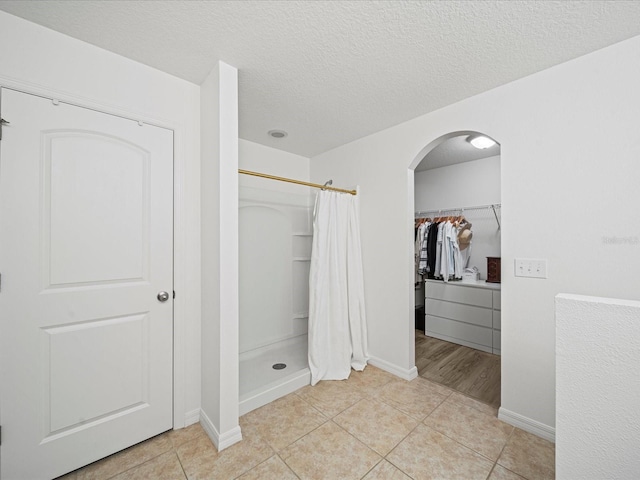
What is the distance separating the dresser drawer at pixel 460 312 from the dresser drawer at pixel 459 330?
0.06m

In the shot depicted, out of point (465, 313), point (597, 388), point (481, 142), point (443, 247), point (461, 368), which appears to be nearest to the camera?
point (597, 388)

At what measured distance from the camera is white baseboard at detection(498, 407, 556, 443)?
1.70m

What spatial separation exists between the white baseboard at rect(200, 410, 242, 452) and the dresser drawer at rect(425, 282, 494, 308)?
280 centimetres

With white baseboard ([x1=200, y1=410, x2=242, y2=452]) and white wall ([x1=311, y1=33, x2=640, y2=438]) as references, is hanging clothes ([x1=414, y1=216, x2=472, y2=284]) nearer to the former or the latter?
white wall ([x1=311, y1=33, x2=640, y2=438])

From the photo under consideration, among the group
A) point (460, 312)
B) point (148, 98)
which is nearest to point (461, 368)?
point (460, 312)

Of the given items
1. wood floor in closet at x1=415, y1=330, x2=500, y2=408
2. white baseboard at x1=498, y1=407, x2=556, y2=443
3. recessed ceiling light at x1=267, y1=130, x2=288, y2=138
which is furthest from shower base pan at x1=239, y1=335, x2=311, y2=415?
recessed ceiling light at x1=267, y1=130, x2=288, y2=138

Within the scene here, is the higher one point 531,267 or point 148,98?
point 148,98

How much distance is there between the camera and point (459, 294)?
3.31 m

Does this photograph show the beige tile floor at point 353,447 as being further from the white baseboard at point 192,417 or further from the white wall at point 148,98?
the white wall at point 148,98

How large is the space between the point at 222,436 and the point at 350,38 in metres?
2.43

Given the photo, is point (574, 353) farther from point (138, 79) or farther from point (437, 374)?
point (138, 79)

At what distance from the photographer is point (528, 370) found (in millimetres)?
1796

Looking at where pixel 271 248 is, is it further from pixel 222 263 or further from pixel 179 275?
pixel 222 263

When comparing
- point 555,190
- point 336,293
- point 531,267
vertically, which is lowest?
point 336,293
